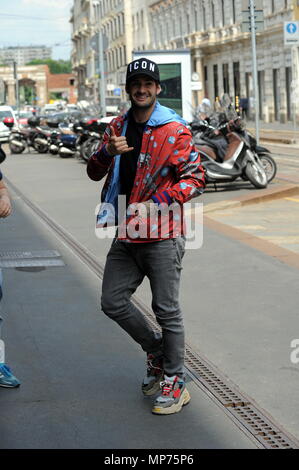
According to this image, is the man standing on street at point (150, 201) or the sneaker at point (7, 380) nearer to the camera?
the man standing on street at point (150, 201)

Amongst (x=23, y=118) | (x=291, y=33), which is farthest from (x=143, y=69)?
(x=23, y=118)

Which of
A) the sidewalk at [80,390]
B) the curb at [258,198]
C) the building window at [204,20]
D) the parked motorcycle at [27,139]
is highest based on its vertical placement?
the building window at [204,20]

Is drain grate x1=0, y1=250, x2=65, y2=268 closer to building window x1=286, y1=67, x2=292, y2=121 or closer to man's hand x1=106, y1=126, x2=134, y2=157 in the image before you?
man's hand x1=106, y1=126, x2=134, y2=157

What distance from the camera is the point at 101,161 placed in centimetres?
499

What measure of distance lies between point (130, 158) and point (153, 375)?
3.73ft

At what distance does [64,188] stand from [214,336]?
12.5 meters

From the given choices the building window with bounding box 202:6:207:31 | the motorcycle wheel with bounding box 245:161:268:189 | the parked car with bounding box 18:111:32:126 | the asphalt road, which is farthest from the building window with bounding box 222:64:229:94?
the asphalt road

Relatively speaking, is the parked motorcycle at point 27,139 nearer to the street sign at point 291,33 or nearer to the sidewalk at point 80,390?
the street sign at point 291,33

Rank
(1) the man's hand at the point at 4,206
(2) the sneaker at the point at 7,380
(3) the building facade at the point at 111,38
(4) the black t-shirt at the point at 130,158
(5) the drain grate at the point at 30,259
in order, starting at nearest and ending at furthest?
(4) the black t-shirt at the point at 130,158 → (1) the man's hand at the point at 4,206 → (2) the sneaker at the point at 7,380 → (5) the drain grate at the point at 30,259 → (3) the building facade at the point at 111,38

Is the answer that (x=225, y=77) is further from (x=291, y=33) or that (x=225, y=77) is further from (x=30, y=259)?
(x=30, y=259)

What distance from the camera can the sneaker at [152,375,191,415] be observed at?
4906 mm

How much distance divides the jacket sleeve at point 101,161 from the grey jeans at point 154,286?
1.20 feet

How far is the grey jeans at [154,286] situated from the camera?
4.90 meters

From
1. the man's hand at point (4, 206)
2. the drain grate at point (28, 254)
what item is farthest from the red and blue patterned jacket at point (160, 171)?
the drain grate at point (28, 254)
